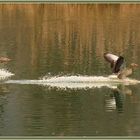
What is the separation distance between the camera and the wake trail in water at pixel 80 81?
31859 millimetres

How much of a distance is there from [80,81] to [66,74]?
2122 mm

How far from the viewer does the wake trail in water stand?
105 ft

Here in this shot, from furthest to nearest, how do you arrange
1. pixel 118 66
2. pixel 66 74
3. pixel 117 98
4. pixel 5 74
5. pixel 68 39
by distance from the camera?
pixel 68 39 → pixel 5 74 → pixel 66 74 → pixel 118 66 → pixel 117 98

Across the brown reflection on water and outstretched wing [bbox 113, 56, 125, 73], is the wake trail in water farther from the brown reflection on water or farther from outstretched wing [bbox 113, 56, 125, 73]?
the brown reflection on water

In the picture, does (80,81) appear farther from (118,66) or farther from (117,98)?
(117,98)

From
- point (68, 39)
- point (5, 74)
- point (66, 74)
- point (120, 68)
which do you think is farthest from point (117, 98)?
point (68, 39)

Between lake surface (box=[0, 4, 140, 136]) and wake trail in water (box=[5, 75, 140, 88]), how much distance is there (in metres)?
0.36

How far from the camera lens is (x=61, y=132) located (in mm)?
23719

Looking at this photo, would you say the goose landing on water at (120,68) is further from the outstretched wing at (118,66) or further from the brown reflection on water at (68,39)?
the brown reflection on water at (68,39)

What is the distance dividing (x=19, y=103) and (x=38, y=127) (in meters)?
3.90

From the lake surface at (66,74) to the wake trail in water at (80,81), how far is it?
363mm

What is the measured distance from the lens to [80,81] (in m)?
32.8

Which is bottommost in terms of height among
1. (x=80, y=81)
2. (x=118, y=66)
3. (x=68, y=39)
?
(x=80, y=81)

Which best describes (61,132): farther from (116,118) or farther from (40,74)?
(40,74)
